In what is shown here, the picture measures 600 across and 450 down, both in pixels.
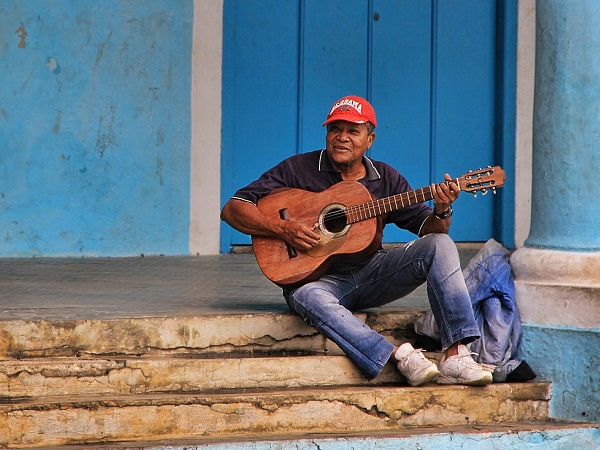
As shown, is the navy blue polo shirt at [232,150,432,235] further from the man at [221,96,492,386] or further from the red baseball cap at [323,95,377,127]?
the red baseball cap at [323,95,377,127]

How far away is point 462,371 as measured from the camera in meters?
4.34

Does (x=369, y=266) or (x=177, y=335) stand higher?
(x=369, y=266)

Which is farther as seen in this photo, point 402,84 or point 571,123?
point 402,84

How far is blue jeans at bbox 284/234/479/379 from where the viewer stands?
4.32 metres

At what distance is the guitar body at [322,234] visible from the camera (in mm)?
4457

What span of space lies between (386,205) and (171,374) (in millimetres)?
1116

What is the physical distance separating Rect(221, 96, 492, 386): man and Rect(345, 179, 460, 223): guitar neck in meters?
0.07

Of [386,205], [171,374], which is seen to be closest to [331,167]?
[386,205]

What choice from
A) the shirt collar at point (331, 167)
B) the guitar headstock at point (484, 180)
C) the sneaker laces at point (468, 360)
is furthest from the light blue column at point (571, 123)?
the shirt collar at point (331, 167)

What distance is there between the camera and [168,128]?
22.9 feet

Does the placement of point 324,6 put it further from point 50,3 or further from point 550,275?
point 550,275

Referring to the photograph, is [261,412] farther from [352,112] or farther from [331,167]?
[352,112]

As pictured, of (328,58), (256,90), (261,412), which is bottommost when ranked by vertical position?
(261,412)

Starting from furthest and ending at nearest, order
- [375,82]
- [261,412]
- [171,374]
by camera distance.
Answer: [375,82]
[171,374]
[261,412]
